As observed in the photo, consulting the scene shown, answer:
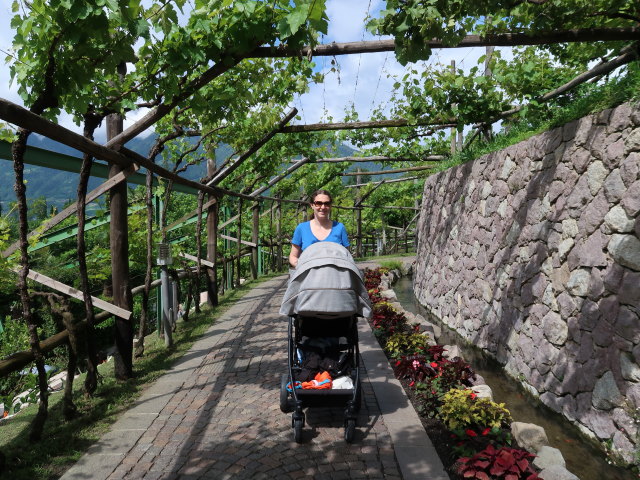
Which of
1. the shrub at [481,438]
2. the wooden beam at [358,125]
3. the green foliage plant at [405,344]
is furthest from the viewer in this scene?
the wooden beam at [358,125]

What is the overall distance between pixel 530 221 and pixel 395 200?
75.3 feet

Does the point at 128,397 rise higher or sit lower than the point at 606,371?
lower

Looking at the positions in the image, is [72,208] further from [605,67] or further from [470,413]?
[605,67]

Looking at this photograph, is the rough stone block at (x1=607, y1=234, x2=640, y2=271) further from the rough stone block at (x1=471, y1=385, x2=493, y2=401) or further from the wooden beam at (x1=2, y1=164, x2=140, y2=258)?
the wooden beam at (x1=2, y1=164, x2=140, y2=258)

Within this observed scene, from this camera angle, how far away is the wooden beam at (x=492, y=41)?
150 inches

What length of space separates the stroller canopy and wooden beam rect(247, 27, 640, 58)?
1673 millimetres

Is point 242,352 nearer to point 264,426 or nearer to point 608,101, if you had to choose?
point 264,426

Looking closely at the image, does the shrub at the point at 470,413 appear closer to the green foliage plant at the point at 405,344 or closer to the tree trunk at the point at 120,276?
the green foliage plant at the point at 405,344

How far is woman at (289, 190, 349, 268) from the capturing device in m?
4.25

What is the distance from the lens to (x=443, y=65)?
7.47 m

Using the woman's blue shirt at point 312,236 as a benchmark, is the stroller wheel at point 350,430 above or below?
below

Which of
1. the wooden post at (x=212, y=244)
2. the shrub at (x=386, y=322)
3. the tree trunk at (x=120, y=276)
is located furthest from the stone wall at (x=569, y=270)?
the wooden post at (x=212, y=244)

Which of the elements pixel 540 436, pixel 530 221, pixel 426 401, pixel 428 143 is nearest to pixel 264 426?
pixel 426 401

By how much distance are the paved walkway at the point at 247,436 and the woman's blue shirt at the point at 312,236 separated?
146 centimetres
